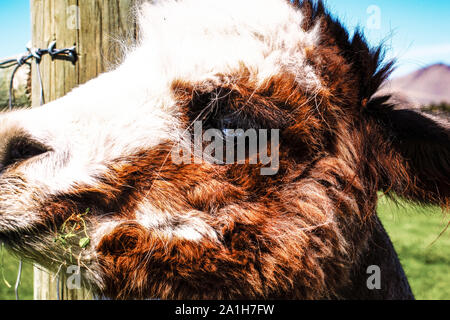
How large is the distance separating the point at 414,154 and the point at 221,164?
103cm

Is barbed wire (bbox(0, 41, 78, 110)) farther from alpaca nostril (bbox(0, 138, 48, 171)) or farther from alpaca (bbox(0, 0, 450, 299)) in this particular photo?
alpaca nostril (bbox(0, 138, 48, 171))

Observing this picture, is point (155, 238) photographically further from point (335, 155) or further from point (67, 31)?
point (67, 31)

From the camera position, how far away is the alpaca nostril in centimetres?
171

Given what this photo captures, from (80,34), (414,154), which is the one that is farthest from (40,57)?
(414,154)

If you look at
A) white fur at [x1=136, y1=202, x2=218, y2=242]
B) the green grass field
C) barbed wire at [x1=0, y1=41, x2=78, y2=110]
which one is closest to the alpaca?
white fur at [x1=136, y1=202, x2=218, y2=242]

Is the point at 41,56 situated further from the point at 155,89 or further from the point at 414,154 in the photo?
the point at 414,154

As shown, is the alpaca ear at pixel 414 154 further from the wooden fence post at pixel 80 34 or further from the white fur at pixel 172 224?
the wooden fence post at pixel 80 34

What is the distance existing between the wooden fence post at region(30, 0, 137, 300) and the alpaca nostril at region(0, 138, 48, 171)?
0.91 m

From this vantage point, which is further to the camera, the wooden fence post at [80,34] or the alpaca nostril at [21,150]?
the wooden fence post at [80,34]

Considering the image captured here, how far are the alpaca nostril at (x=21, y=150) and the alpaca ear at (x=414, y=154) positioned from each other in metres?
1.65

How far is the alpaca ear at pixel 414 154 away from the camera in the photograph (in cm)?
200

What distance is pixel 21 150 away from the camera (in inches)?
68.3

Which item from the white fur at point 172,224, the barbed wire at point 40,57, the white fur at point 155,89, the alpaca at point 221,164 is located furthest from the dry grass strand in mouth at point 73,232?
the barbed wire at point 40,57

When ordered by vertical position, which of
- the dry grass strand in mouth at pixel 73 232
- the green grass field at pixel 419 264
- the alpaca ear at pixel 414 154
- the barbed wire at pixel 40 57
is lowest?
the green grass field at pixel 419 264
